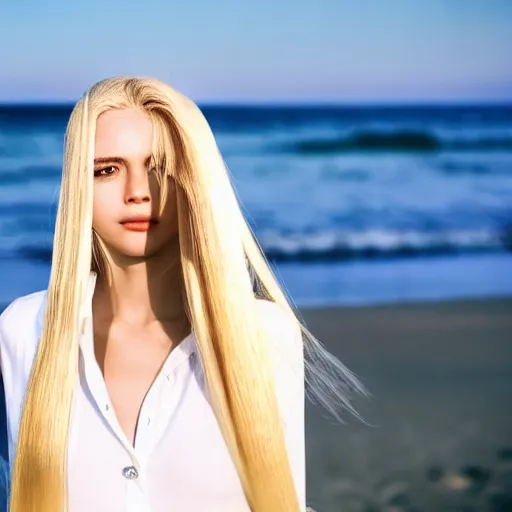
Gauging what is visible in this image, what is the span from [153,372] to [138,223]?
13.5 inches

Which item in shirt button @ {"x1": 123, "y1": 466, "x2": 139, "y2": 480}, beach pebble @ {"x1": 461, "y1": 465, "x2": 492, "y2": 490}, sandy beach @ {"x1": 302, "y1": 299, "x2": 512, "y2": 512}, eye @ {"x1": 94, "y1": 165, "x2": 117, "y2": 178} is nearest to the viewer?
shirt button @ {"x1": 123, "y1": 466, "x2": 139, "y2": 480}

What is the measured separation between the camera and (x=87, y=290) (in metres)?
2.53

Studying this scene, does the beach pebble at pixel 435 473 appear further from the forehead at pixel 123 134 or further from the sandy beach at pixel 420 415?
the forehead at pixel 123 134

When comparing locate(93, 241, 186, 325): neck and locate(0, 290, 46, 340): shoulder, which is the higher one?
locate(93, 241, 186, 325): neck

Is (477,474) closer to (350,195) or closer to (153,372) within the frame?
(153,372)

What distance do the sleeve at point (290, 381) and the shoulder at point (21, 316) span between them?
52 cm

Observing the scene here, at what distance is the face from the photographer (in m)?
2.36

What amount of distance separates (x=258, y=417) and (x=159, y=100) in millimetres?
721

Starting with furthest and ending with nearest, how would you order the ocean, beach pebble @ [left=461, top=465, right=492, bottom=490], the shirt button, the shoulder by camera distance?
1. the ocean
2. beach pebble @ [left=461, top=465, right=492, bottom=490]
3. the shoulder
4. the shirt button

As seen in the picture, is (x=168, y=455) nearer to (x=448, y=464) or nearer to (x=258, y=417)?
(x=258, y=417)

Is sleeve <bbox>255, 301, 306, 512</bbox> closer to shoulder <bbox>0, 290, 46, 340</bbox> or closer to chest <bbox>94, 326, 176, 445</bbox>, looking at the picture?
chest <bbox>94, 326, 176, 445</bbox>

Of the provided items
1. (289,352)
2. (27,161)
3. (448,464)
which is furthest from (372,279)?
(27,161)

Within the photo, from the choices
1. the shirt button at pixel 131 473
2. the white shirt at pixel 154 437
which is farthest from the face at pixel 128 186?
the shirt button at pixel 131 473

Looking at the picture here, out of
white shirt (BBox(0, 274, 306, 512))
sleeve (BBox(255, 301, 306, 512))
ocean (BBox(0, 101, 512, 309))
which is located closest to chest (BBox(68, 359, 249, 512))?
white shirt (BBox(0, 274, 306, 512))
